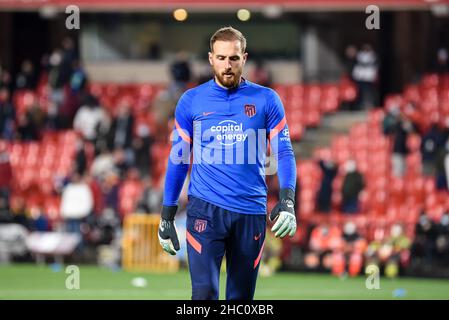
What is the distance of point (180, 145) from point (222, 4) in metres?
13.9

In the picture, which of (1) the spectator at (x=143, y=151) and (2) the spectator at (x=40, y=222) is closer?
(2) the spectator at (x=40, y=222)

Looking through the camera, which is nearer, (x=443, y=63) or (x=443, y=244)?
(x=443, y=244)

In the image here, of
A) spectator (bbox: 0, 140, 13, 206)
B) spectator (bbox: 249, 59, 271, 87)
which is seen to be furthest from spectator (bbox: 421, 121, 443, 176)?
spectator (bbox: 0, 140, 13, 206)

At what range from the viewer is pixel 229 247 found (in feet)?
27.2

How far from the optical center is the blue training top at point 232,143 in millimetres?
8273

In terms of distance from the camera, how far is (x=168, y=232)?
27.8 feet

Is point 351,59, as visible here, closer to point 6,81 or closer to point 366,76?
point 366,76

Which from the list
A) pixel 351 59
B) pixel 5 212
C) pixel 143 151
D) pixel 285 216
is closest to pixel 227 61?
pixel 285 216

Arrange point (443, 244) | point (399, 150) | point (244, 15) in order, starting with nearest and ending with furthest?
point (443, 244), point (399, 150), point (244, 15)

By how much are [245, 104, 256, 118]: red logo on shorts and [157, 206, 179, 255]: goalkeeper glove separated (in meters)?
0.85

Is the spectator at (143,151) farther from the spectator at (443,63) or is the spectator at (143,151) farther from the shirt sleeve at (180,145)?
the shirt sleeve at (180,145)

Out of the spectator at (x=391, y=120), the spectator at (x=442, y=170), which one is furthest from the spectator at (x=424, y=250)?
the spectator at (x=391, y=120)

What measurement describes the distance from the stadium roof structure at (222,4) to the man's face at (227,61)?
13298mm

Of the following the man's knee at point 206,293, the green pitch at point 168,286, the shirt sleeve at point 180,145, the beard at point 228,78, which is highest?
the beard at point 228,78
